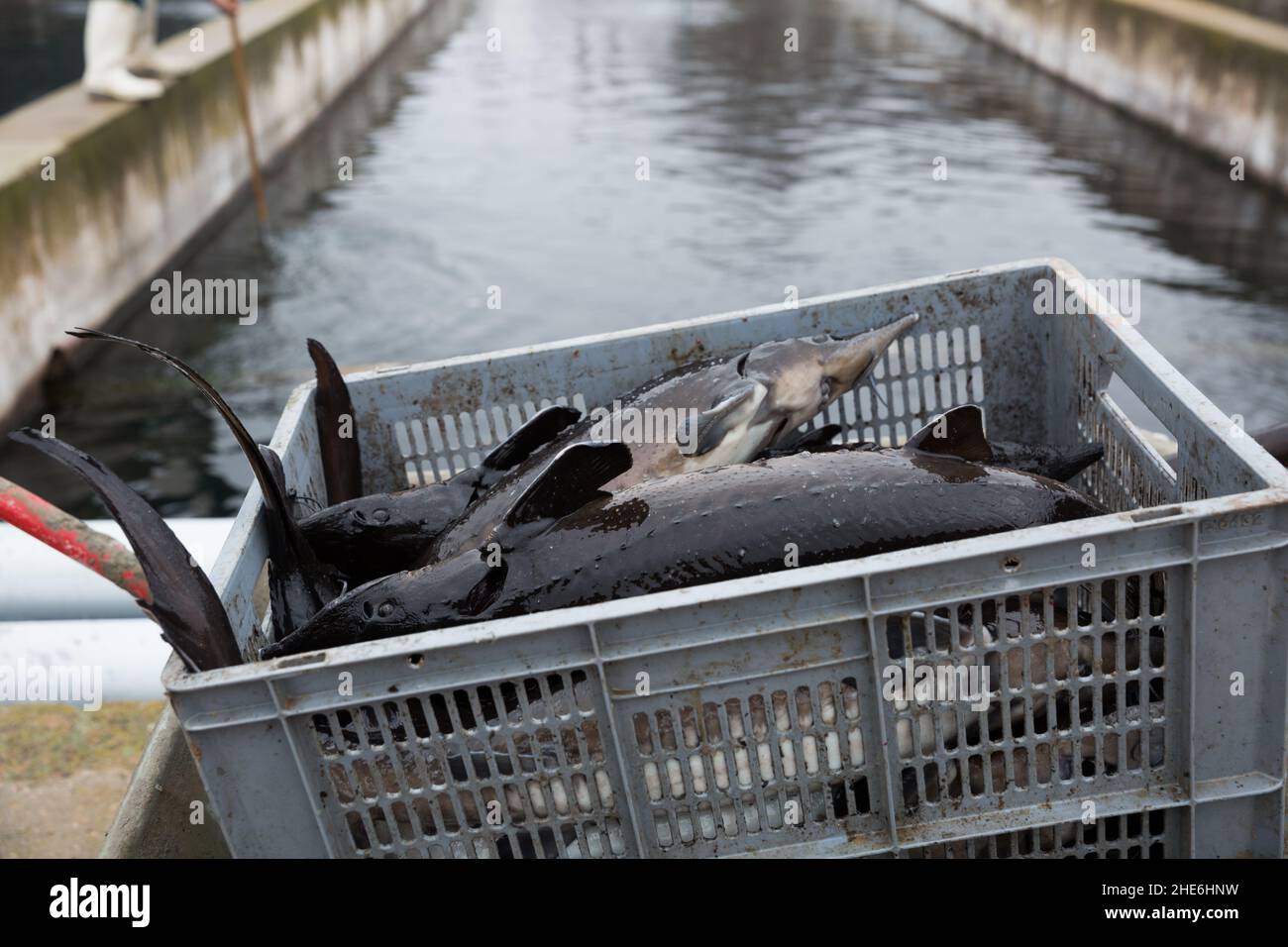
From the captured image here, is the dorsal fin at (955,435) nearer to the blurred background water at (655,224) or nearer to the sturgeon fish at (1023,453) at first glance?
the sturgeon fish at (1023,453)

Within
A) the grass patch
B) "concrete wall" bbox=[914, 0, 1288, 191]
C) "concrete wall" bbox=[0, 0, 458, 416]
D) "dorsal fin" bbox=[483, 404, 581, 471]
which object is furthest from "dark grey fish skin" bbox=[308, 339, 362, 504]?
"concrete wall" bbox=[914, 0, 1288, 191]

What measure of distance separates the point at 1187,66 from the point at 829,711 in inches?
457

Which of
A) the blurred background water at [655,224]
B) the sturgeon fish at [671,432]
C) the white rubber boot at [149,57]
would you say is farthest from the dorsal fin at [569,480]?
the white rubber boot at [149,57]

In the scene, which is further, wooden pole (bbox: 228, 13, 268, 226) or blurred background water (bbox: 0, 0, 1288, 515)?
wooden pole (bbox: 228, 13, 268, 226)

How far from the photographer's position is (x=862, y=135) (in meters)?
13.4

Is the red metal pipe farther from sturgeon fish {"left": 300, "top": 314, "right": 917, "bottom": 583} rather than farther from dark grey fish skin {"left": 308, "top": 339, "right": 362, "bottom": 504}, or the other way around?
dark grey fish skin {"left": 308, "top": 339, "right": 362, "bottom": 504}

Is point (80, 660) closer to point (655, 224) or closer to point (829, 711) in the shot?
point (829, 711)

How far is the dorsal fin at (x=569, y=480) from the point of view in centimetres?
242

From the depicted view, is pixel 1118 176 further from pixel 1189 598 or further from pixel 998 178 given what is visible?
pixel 1189 598

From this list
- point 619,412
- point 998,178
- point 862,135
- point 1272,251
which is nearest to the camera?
point 619,412

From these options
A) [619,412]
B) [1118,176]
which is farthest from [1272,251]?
[619,412]

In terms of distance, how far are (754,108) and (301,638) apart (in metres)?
13.6

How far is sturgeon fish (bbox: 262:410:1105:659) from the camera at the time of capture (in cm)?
229

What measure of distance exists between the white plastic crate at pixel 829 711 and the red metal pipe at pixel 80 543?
17cm
